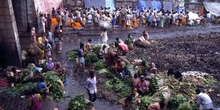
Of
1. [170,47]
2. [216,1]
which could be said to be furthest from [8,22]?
[216,1]

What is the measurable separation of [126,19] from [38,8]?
25.6 ft

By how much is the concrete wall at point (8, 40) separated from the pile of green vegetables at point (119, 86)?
6.01m

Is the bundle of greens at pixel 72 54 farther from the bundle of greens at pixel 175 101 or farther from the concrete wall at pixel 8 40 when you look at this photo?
the bundle of greens at pixel 175 101

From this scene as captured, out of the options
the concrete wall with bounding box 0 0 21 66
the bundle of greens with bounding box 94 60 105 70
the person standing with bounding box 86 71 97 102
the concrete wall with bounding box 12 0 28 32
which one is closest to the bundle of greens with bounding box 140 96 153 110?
the person standing with bounding box 86 71 97 102

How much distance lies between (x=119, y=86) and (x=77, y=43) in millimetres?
9955

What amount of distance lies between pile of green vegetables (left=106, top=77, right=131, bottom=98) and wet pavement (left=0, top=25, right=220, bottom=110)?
3.35 ft

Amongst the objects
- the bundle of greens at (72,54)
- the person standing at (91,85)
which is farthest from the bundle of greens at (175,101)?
the bundle of greens at (72,54)

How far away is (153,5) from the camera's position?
127ft

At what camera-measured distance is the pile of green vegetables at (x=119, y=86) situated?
16828mm

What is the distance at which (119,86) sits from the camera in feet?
57.1

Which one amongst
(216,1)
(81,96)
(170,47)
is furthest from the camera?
(216,1)

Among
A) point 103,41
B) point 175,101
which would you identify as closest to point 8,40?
point 103,41

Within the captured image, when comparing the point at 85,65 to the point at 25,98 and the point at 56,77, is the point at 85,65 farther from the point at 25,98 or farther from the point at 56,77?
the point at 25,98

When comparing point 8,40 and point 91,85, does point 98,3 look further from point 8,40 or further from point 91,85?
point 91,85
